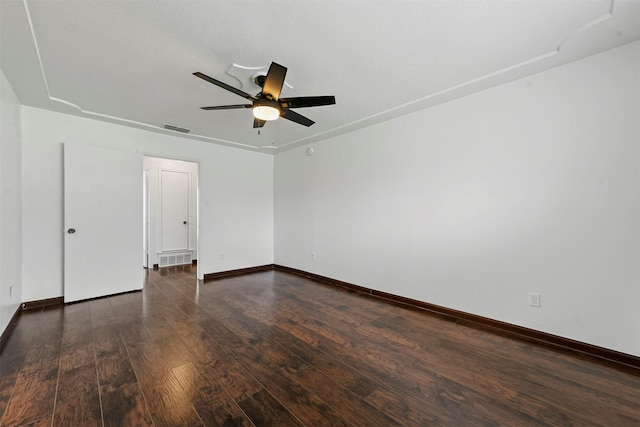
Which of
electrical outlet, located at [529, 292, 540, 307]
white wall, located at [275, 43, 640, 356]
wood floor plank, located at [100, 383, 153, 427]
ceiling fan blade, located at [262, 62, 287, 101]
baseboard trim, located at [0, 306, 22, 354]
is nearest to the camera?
wood floor plank, located at [100, 383, 153, 427]

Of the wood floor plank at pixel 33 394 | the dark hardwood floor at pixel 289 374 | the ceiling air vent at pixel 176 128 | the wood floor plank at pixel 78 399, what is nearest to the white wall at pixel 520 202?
the dark hardwood floor at pixel 289 374

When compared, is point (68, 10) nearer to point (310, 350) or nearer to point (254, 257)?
point (310, 350)

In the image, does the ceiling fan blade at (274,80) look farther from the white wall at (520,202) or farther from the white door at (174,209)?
the white door at (174,209)

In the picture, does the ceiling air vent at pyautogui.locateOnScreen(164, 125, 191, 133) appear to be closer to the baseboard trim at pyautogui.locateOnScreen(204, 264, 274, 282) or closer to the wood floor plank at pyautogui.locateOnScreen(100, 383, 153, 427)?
the baseboard trim at pyautogui.locateOnScreen(204, 264, 274, 282)

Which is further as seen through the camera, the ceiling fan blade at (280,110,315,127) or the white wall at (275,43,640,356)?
the ceiling fan blade at (280,110,315,127)

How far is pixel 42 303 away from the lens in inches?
132

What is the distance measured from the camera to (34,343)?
2424 millimetres

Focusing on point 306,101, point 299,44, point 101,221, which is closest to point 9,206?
point 101,221

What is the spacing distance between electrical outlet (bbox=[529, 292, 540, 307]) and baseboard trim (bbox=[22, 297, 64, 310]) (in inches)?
217

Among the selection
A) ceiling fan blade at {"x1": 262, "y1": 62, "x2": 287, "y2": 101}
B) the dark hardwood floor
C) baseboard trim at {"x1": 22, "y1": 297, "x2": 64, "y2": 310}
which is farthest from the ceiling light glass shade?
baseboard trim at {"x1": 22, "y1": 297, "x2": 64, "y2": 310}

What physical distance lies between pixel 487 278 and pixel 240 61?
10.6 feet

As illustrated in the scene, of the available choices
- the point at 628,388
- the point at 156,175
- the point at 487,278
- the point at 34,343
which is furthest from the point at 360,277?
the point at 156,175

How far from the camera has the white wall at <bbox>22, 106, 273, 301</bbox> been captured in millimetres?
3312

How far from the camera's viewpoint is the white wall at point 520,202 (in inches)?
84.4
